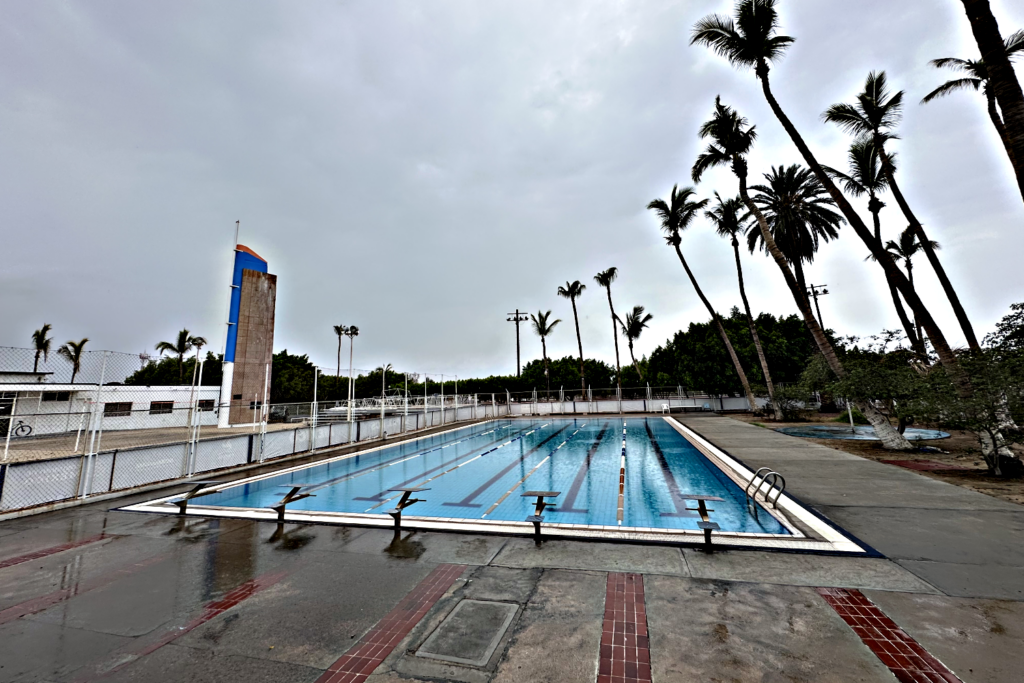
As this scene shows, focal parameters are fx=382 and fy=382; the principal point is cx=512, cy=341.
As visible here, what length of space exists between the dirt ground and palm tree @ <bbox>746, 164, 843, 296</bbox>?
898cm

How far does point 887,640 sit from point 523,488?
7891 millimetres

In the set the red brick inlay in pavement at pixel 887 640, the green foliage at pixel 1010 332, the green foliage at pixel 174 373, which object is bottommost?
the red brick inlay in pavement at pixel 887 640

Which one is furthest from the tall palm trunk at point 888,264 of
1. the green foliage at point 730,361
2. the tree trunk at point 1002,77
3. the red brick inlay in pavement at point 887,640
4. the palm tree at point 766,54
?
the green foliage at point 730,361

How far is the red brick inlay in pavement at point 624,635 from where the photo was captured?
3.04m

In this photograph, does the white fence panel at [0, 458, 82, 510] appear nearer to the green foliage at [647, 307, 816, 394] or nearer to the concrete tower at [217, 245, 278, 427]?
the concrete tower at [217, 245, 278, 427]

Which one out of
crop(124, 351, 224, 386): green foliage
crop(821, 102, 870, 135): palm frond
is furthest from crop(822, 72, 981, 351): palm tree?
crop(124, 351, 224, 386): green foliage

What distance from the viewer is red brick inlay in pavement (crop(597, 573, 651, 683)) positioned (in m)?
3.04

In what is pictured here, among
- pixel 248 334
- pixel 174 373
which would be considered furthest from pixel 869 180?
pixel 174 373

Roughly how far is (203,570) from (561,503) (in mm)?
6614

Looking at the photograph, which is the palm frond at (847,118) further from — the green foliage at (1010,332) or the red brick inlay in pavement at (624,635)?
the red brick inlay in pavement at (624,635)

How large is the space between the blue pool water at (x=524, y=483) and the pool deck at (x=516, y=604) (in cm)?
194

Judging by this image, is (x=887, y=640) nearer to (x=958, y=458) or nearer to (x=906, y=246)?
(x=958, y=458)

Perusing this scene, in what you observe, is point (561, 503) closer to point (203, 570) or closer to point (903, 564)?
point (903, 564)

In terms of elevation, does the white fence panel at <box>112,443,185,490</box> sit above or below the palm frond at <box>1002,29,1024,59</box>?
below
